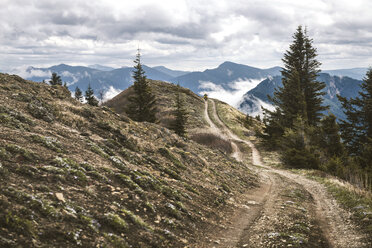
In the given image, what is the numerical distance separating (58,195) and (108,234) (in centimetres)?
182

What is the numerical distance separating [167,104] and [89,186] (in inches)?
2345

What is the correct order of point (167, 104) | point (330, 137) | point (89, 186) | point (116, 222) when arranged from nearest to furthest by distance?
1. point (116, 222)
2. point (89, 186)
3. point (330, 137)
4. point (167, 104)

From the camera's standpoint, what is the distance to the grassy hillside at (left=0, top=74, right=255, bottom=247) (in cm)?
596

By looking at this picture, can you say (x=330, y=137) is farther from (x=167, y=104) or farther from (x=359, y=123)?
(x=167, y=104)

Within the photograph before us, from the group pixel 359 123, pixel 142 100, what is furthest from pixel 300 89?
pixel 142 100

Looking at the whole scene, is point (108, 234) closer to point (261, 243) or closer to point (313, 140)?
point (261, 243)

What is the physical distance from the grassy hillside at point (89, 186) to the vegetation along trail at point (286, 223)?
861 mm

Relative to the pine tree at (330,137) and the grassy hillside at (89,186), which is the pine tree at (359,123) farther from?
the grassy hillside at (89,186)

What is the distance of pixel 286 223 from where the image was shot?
1045 cm

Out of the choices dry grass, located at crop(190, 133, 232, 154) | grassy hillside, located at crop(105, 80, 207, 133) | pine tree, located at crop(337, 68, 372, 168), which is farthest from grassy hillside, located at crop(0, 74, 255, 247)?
grassy hillside, located at crop(105, 80, 207, 133)

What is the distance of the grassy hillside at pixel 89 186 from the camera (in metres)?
5.96

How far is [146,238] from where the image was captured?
23.7ft

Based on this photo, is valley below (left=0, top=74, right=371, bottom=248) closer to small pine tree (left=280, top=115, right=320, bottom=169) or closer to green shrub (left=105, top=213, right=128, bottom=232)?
green shrub (left=105, top=213, right=128, bottom=232)

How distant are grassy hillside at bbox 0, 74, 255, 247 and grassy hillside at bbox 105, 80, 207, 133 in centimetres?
3416
